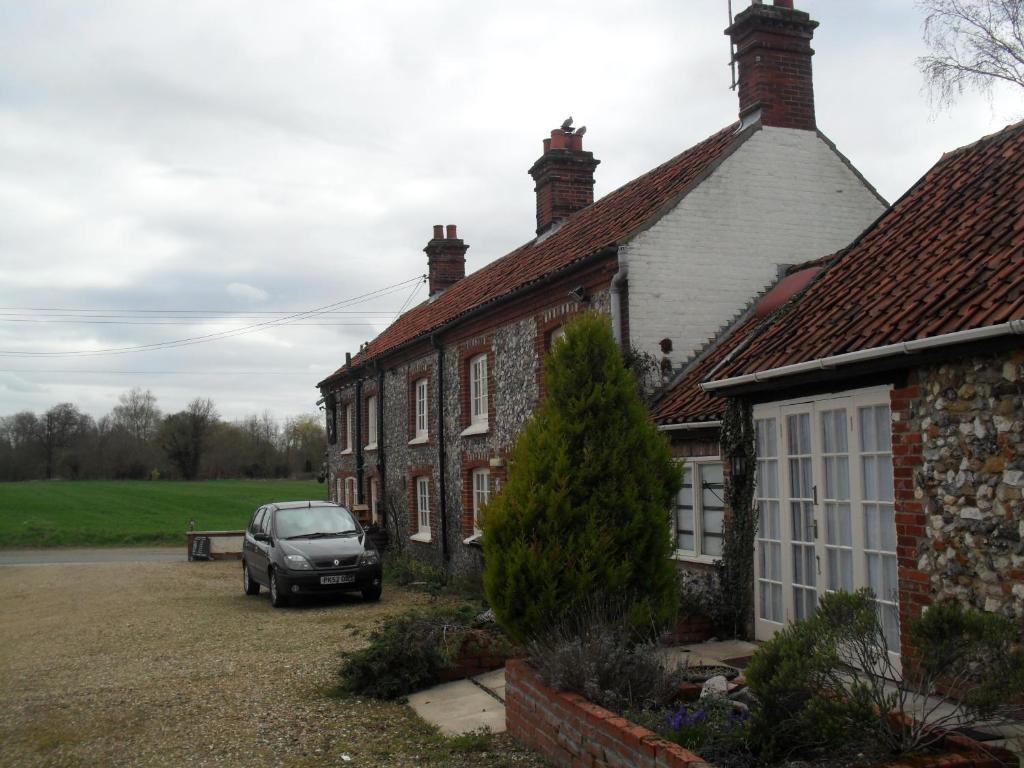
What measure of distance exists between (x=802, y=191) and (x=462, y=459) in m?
8.22

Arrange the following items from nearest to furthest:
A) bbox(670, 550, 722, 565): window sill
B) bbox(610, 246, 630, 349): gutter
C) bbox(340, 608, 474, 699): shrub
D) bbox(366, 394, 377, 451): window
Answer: bbox(340, 608, 474, 699): shrub < bbox(670, 550, 722, 565): window sill < bbox(610, 246, 630, 349): gutter < bbox(366, 394, 377, 451): window

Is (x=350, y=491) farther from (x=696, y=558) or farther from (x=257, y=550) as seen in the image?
(x=696, y=558)

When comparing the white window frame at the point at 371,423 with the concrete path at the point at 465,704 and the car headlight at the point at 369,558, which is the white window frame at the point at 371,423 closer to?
the car headlight at the point at 369,558

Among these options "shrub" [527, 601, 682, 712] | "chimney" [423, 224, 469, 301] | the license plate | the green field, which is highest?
"chimney" [423, 224, 469, 301]

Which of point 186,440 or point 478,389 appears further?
point 186,440

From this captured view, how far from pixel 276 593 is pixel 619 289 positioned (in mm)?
7666

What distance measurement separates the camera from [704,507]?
38.0 feet

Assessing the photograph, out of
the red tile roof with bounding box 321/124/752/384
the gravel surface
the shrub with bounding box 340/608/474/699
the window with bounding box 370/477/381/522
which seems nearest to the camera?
the gravel surface

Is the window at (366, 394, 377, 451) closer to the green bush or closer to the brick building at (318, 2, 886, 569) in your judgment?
the brick building at (318, 2, 886, 569)

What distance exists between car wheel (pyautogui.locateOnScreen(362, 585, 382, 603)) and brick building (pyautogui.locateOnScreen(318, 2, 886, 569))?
2180mm

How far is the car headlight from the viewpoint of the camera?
625 inches

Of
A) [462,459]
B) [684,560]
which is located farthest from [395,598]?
[684,560]

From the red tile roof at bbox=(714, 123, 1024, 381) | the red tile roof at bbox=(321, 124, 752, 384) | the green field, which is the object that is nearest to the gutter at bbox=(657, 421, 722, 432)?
the red tile roof at bbox=(714, 123, 1024, 381)

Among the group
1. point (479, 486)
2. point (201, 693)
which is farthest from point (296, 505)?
point (201, 693)
